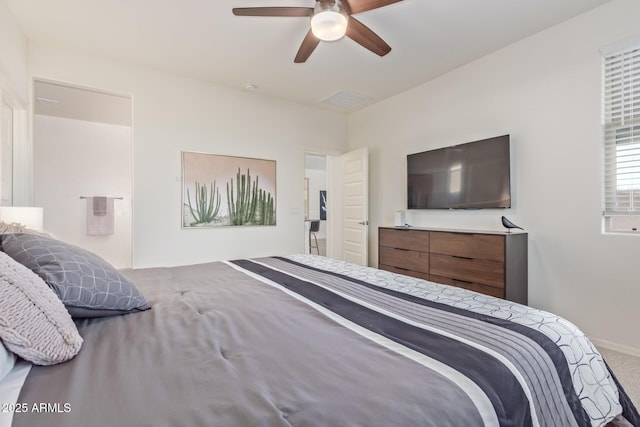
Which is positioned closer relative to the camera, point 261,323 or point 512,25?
point 261,323

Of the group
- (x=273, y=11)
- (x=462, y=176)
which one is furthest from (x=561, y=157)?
(x=273, y=11)

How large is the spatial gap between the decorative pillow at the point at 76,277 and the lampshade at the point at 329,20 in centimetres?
190

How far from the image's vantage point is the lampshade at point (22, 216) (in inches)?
81.2

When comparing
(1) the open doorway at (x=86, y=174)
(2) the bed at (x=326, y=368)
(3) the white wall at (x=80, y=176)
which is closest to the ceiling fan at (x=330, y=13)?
(2) the bed at (x=326, y=368)

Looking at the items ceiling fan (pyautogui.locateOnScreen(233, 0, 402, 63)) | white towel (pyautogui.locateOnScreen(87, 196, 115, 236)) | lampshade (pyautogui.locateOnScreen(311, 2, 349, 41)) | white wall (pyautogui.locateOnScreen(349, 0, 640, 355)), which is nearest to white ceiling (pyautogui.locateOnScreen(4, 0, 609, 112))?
white wall (pyautogui.locateOnScreen(349, 0, 640, 355))

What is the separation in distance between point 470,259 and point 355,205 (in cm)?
209

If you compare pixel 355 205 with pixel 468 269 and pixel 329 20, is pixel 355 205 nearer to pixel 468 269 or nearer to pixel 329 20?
pixel 468 269

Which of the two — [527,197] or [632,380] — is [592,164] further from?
[632,380]

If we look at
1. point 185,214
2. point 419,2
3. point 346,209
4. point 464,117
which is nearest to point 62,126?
point 185,214

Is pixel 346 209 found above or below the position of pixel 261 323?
above

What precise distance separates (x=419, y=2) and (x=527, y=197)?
201cm

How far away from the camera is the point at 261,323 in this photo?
108 cm

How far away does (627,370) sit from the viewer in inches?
81.6

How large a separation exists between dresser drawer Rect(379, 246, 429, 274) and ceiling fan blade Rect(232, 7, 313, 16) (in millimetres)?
2572
